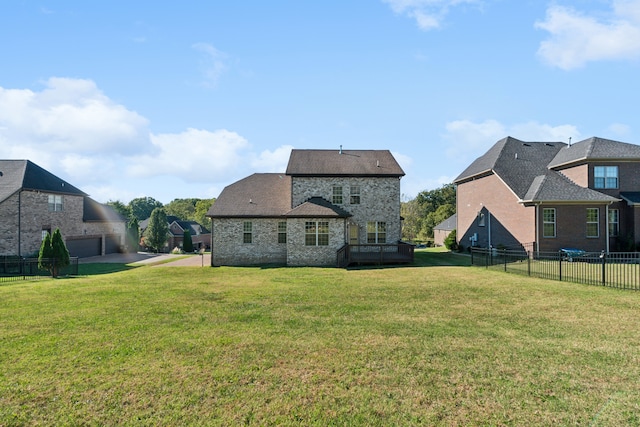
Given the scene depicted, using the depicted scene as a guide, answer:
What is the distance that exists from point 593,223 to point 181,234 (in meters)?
51.3

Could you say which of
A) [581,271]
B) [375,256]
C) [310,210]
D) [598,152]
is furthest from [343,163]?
[598,152]

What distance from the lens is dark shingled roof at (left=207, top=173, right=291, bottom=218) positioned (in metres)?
23.7

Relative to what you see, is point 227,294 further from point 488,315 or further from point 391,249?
point 391,249

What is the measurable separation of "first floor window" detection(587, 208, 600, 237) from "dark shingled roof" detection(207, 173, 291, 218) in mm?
19697

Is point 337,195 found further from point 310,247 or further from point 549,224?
point 549,224

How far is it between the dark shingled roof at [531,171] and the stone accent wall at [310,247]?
12.2 metres

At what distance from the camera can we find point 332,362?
6.41 metres

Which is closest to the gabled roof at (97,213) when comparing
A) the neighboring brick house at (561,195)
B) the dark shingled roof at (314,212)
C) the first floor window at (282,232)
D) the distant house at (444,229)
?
the first floor window at (282,232)

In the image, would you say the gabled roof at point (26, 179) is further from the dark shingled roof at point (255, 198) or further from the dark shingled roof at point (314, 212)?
the dark shingled roof at point (314, 212)

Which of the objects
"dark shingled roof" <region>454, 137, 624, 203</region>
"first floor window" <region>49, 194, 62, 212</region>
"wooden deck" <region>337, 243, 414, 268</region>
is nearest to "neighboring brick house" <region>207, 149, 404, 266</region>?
"wooden deck" <region>337, 243, 414, 268</region>

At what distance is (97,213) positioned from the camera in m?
38.4

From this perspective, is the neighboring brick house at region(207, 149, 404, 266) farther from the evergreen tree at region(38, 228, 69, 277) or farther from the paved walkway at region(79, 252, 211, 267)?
the evergreen tree at region(38, 228, 69, 277)

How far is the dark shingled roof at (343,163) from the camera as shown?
24906 mm

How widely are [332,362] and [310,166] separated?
65.9 feet
